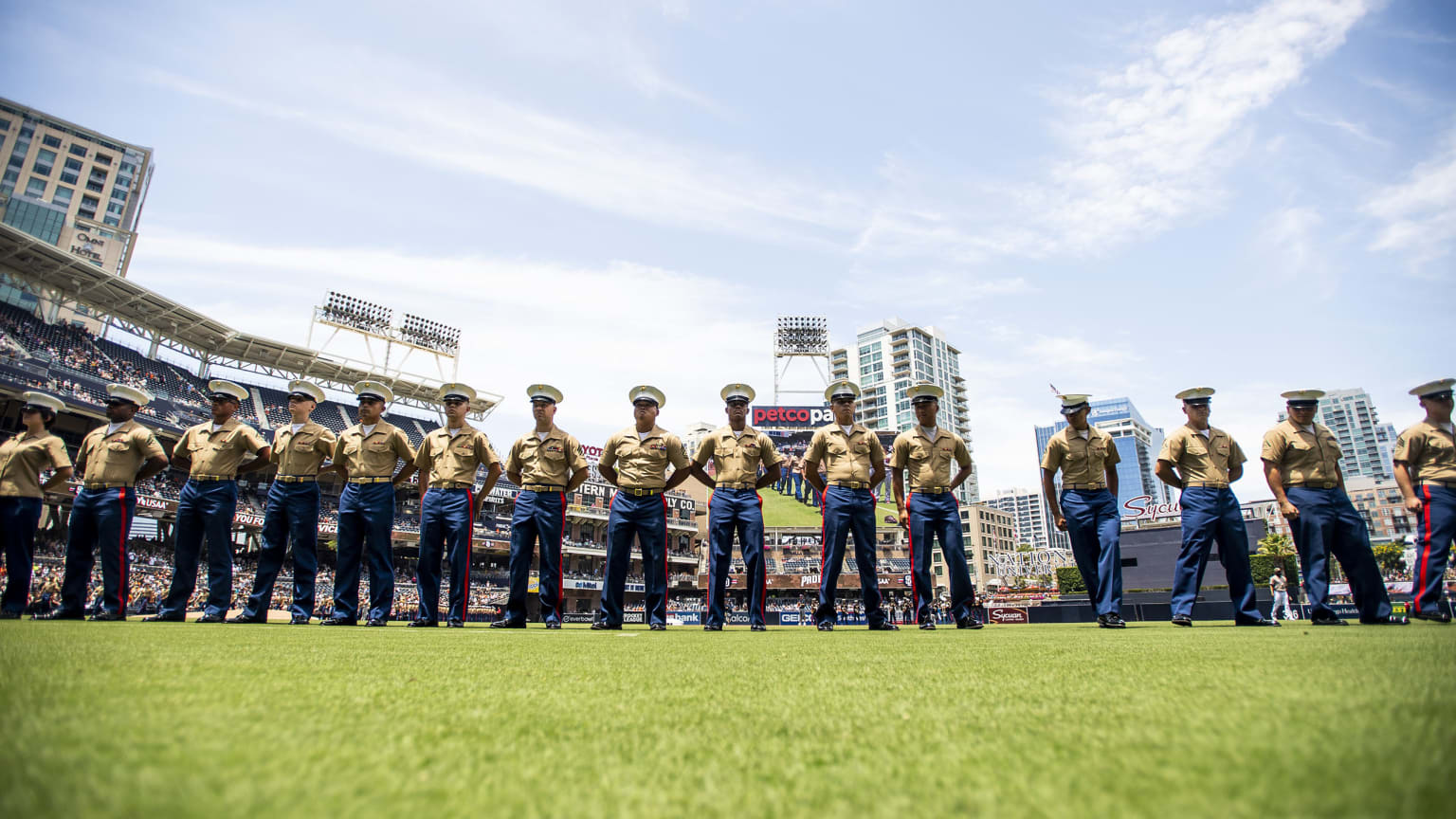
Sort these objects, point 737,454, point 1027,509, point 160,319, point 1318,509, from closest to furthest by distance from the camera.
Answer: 1. point 1318,509
2. point 737,454
3. point 160,319
4. point 1027,509

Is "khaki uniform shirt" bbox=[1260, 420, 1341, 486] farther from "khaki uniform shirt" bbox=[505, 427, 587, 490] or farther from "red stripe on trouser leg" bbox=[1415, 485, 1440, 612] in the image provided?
"khaki uniform shirt" bbox=[505, 427, 587, 490]

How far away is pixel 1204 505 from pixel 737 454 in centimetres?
409

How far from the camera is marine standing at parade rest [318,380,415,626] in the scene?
623cm

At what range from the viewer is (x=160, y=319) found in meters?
31.2

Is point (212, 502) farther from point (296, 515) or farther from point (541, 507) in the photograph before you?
point (541, 507)

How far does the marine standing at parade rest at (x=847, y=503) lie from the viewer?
251 inches

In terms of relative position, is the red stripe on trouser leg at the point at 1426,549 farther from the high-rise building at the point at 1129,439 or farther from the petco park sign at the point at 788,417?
the high-rise building at the point at 1129,439

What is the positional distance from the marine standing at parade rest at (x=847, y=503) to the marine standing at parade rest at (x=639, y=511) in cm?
144

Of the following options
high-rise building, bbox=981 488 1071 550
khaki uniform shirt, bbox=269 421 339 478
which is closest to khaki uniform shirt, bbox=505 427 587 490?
khaki uniform shirt, bbox=269 421 339 478

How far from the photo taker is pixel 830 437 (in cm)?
677

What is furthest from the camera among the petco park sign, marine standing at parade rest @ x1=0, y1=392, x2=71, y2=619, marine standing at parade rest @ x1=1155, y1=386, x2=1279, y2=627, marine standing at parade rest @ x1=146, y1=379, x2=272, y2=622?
the petco park sign

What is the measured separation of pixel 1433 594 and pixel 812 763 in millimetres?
6549

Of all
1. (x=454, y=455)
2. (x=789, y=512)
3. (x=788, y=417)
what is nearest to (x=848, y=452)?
(x=454, y=455)

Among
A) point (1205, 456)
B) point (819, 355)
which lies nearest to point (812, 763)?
point (1205, 456)
